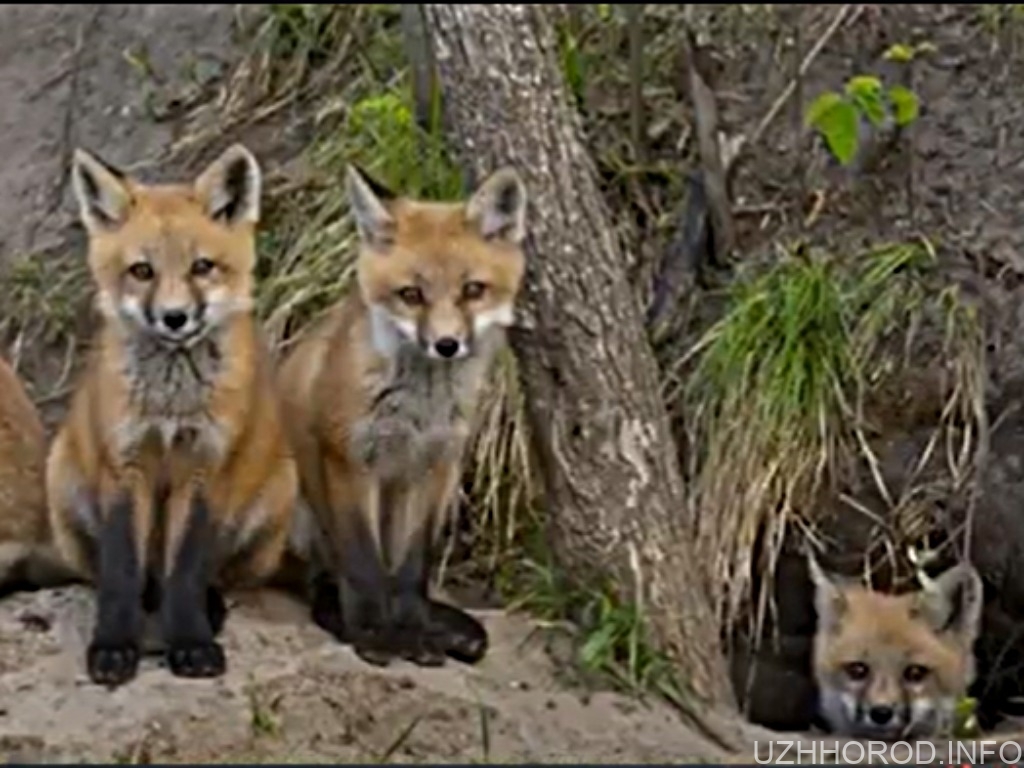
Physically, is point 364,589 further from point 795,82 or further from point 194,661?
point 795,82

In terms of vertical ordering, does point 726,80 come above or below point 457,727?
above

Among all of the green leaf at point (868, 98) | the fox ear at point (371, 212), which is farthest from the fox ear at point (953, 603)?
the fox ear at point (371, 212)

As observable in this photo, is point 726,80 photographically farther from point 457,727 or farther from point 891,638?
point 457,727

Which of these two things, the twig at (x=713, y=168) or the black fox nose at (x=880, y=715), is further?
the twig at (x=713, y=168)

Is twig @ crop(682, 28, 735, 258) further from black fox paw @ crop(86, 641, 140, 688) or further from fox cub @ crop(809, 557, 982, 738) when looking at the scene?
black fox paw @ crop(86, 641, 140, 688)

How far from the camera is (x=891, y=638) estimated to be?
6906mm

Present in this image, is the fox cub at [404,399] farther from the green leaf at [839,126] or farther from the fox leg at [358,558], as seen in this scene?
the green leaf at [839,126]

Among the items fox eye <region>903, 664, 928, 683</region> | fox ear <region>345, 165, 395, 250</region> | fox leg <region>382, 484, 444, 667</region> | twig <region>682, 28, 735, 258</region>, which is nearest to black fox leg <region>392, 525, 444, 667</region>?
fox leg <region>382, 484, 444, 667</region>

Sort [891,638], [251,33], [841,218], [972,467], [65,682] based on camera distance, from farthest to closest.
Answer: [251,33], [841,218], [972,467], [891,638], [65,682]

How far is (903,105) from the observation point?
7.51 m

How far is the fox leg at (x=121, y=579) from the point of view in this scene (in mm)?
5750

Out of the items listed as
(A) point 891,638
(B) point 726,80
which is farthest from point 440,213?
(B) point 726,80

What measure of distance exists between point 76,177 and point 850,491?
3051mm

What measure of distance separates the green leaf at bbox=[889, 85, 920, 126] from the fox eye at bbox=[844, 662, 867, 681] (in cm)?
196
